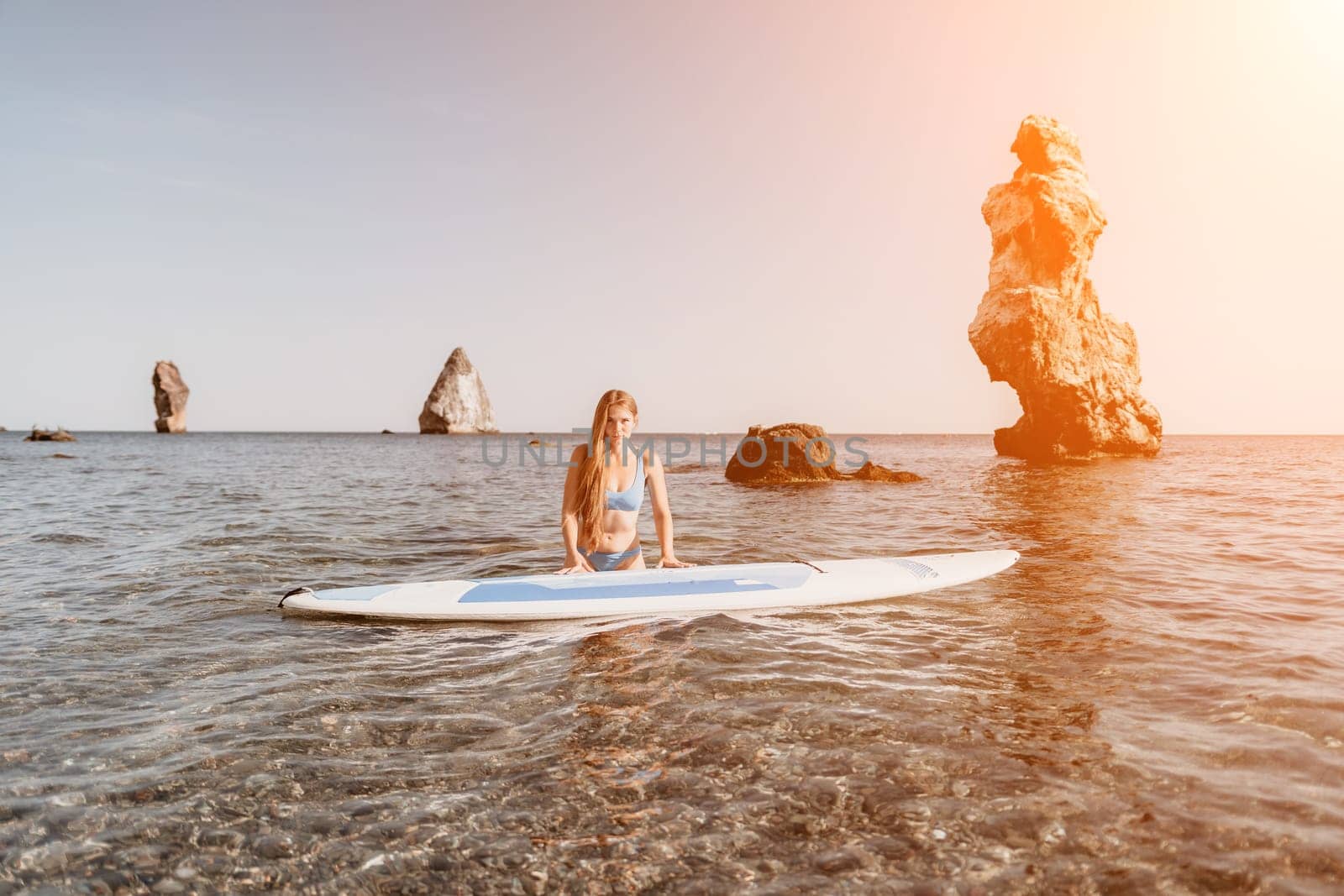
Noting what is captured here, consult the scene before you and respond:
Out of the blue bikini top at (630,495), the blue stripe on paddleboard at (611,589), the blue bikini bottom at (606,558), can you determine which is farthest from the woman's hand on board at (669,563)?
the blue bikini top at (630,495)

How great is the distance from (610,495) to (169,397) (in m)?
152

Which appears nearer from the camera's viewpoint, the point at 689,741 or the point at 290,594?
the point at 689,741

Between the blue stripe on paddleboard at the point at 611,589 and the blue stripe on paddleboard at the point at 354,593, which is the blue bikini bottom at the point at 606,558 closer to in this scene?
the blue stripe on paddleboard at the point at 611,589

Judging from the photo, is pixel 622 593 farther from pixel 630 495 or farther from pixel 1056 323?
pixel 1056 323

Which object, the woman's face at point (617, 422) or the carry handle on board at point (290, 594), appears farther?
the carry handle on board at point (290, 594)

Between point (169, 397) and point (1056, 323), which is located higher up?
point (169, 397)

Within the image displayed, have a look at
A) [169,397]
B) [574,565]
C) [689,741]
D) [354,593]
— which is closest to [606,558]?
[574,565]

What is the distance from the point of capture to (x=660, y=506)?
25.4 ft

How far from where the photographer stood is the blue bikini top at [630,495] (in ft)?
25.1

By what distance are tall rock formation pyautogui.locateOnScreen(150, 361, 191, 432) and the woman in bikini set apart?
→ 151 metres

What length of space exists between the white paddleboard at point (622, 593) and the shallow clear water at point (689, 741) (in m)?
0.24

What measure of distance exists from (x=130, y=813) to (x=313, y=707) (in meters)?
1.42

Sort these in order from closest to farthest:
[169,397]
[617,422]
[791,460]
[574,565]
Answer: [617,422] → [574,565] → [791,460] → [169,397]

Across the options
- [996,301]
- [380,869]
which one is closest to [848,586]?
[380,869]
